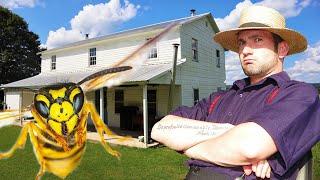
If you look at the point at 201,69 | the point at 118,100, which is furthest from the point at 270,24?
the point at 201,69

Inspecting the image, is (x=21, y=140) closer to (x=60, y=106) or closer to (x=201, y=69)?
(x=60, y=106)

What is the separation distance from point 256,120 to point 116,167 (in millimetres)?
8213

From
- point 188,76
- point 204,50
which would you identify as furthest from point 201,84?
point 204,50

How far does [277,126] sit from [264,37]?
72 cm

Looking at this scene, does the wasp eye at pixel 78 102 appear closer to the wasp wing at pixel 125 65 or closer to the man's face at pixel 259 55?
the wasp wing at pixel 125 65

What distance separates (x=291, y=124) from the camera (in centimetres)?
181

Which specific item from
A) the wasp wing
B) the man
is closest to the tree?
the wasp wing

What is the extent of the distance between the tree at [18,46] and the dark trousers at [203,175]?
2331mm

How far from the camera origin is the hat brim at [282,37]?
7.48 ft

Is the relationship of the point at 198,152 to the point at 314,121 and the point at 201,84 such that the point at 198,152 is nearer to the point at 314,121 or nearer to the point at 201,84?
the point at 314,121

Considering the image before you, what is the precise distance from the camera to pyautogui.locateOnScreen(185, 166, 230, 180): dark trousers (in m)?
2.08

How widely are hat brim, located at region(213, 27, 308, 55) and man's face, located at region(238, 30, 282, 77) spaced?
0.20 feet

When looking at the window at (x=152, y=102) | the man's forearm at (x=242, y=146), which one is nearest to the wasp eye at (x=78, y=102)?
the man's forearm at (x=242, y=146)

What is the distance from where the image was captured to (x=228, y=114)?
2299 millimetres
